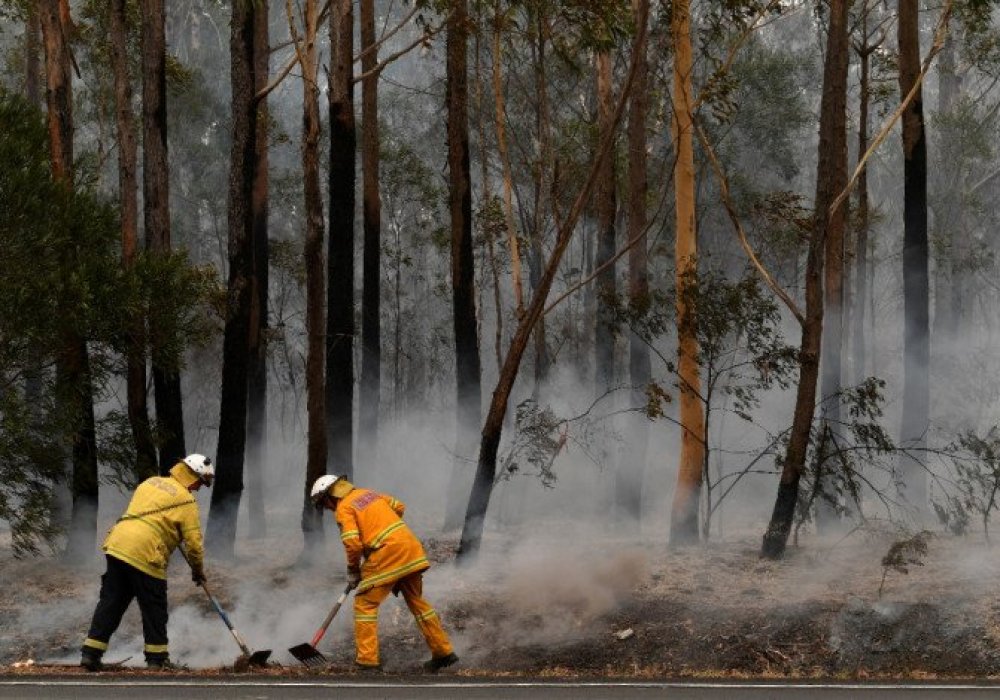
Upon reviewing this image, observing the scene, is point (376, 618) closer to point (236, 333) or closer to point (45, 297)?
point (45, 297)

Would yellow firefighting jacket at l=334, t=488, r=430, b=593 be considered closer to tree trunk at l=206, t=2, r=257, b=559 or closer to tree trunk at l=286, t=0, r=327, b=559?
tree trunk at l=286, t=0, r=327, b=559

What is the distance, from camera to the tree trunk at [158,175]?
17.6m

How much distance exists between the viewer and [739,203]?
36.2m

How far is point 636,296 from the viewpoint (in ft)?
65.8

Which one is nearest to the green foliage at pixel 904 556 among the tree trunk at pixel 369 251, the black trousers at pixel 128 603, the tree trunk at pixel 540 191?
the black trousers at pixel 128 603

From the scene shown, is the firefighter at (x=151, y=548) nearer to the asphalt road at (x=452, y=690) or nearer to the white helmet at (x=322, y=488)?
the white helmet at (x=322, y=488)

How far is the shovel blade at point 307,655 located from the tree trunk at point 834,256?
726cm

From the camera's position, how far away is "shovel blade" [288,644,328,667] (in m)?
10.3

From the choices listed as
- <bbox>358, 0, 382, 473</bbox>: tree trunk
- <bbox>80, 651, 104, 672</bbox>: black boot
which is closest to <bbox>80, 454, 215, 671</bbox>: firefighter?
<bbox>80, 651, 104, 672</bbox>: black boot

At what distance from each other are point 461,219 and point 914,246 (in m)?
6.39

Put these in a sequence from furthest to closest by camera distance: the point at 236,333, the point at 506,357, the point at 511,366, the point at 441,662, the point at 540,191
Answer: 1. the point at 540,191
2. the point at 506,357
3. the point at 236,333
4. the point at 511,366
5. the point at 441,662

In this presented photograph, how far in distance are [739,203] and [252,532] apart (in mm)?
18584

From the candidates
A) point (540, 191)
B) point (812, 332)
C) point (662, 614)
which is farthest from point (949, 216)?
point (662, 614)

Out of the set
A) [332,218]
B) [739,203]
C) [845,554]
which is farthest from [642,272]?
[739,203]
